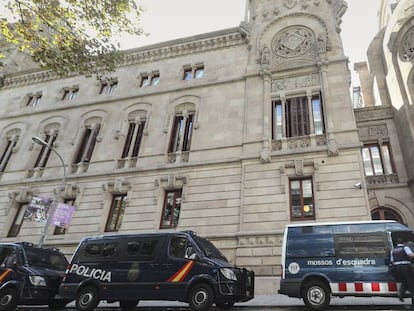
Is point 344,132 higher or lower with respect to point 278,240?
higher

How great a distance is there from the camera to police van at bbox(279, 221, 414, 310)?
7746 mm

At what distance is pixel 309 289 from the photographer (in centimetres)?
809

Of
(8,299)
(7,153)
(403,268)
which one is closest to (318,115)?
(403,268)

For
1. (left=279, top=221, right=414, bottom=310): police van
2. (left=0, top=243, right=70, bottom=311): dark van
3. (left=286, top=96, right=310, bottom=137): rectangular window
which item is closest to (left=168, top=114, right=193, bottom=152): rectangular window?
(left=286, top=96, right=310, bottom=137): rectangular window

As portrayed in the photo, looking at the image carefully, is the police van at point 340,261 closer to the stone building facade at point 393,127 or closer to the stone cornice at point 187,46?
the stone building facade at point 393,127

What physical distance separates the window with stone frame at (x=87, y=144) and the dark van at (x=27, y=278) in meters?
9.98

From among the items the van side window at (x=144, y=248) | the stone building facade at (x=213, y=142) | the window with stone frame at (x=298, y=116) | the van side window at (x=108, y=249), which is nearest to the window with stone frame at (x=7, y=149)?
the stone building facade at (x=213, y=142)

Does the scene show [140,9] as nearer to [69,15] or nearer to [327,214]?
[69,15]

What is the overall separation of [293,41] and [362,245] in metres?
15.2

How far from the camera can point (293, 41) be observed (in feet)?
63.2

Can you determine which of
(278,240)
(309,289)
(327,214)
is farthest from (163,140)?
(309,289)

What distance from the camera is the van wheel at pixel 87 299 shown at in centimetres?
872

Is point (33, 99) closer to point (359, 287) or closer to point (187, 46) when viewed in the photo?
point (187, 46)

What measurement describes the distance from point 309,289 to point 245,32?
18.2 meters
